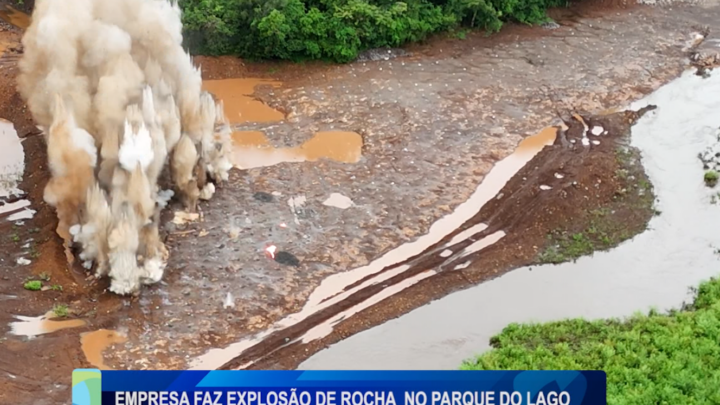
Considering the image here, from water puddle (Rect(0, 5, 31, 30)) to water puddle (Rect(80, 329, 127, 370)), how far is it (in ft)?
53.8

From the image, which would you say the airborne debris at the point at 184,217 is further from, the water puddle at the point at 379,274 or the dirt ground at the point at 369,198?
the water puddle at the point at 379,274

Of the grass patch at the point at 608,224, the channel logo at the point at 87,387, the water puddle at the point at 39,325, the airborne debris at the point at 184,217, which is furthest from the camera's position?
the grass patch at the point at 608,224

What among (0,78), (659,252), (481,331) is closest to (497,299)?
(481,331)

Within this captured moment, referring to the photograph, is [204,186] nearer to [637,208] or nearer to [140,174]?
[140,174]

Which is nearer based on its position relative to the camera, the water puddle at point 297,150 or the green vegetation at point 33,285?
the green vegetation at point 33,285

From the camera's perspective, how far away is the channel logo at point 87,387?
8.81 m

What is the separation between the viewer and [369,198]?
16906 mm

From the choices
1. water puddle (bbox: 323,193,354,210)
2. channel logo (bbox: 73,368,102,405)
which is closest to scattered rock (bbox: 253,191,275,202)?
water puddle (bbox: 323,193,354,210)

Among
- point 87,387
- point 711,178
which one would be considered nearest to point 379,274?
point 87,387

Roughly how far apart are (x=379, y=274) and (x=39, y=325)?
21.3 ft

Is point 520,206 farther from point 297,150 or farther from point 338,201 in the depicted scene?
point 297,150

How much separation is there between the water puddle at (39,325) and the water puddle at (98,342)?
39 centimetres

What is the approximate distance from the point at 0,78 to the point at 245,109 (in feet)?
23.9

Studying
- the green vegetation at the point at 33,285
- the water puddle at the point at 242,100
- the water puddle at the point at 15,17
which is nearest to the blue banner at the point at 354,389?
the green vegetation at the point at 33,285
